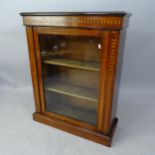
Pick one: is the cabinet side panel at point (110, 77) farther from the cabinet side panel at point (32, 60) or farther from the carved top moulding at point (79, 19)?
the cabinet side panel at point (32, 60)

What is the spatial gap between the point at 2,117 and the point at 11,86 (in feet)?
2.33

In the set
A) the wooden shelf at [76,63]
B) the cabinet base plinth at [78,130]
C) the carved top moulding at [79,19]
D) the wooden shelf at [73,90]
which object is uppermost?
the carved top moulding at [79,19]

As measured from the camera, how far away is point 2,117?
1.66 m

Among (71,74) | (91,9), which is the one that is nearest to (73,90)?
(71,74)

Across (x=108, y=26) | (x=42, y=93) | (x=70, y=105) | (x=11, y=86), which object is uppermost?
(x=108, y=26)

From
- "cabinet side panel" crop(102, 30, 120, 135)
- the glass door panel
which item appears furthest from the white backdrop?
"cabinet side panel" crop(102, 30, 120, 135)

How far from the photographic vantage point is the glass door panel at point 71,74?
48.6 inches

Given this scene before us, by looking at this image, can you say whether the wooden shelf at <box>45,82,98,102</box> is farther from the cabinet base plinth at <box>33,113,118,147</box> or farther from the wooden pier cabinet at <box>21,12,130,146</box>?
the cabinet base plinth at <box>33,113,118,147</box>

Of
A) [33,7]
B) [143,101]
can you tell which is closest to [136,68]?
[143,101]

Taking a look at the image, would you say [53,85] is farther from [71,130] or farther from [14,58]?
[14,58]

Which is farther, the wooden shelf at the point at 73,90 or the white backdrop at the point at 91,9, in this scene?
the white backdrop at the point at 91,9

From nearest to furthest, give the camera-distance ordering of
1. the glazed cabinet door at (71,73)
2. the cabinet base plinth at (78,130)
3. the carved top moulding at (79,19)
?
the carved top moulding at (79,19), the glazed cabinet door at (71,73), the cabinet base plinth at (78,130)

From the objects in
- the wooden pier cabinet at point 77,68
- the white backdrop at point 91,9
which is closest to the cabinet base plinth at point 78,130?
the wooden pier cabinet at point 77,68

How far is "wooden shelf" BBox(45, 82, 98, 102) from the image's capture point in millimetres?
1349
